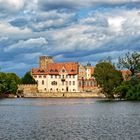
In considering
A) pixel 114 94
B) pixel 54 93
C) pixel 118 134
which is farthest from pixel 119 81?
pixel 118 134

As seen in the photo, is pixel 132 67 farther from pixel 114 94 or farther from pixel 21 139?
pixel 21 139

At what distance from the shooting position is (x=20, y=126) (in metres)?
53.7

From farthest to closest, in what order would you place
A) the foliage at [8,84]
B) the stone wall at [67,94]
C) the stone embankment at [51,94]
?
the stone embankment at [51,94], the stone wall at [67,94], the foliage at [8,84]

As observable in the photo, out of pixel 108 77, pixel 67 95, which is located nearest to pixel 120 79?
pixel 108 77

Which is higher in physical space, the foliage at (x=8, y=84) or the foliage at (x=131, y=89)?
the foliage at (x=8, y=84)

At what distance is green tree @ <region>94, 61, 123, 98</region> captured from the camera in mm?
138875

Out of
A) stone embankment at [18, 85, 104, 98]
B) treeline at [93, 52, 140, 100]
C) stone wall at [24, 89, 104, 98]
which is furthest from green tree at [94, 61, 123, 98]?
stone wall at [24, 89, 104, 98]

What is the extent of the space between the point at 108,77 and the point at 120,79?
10.9ft

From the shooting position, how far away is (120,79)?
141875 mm

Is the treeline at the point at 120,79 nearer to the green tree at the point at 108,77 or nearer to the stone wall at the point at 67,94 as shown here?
the green tree at the point at 108,77

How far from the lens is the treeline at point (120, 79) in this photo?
126500 millimetres

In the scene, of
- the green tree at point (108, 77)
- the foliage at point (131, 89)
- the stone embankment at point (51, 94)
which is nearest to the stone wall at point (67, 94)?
the stone embankment at point (51, 94)

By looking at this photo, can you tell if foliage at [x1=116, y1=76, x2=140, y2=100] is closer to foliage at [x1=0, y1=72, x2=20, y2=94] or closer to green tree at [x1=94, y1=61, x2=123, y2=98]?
green tree at [x1=94, y1=61, x2=123, y2=98]

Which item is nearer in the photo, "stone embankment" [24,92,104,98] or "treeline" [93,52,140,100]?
"treeline" [93,52,140,100]
